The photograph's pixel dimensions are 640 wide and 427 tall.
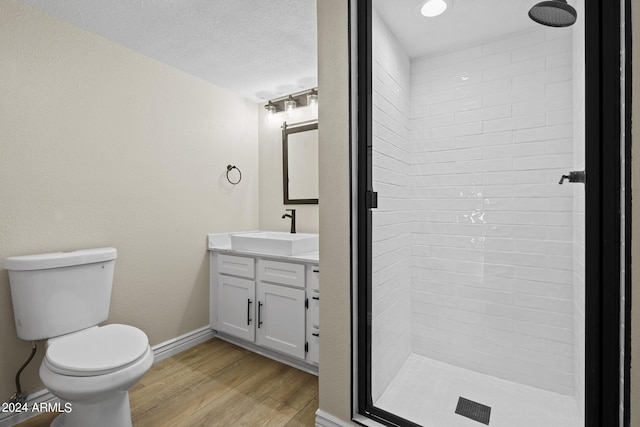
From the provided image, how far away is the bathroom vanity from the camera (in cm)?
206

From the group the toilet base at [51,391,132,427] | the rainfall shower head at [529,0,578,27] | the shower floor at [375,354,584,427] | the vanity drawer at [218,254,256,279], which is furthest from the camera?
the vanity drawer at [218,254,256,279]

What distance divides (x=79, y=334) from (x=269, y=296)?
42.8 inches

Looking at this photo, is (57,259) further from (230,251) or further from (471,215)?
(471,215)

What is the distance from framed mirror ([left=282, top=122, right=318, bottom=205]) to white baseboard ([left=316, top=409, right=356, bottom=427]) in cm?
161

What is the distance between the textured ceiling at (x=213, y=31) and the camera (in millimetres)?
1672

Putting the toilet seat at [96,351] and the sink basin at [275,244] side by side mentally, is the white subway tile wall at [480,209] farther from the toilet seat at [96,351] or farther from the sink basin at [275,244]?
the toilet seat at [96,351]

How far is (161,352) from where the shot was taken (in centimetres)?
226

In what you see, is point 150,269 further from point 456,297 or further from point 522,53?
point 522,53

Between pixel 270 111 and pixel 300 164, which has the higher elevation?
pixel 270 111

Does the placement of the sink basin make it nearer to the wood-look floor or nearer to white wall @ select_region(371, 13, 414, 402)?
white wall @ select_region(371, 13, 414, 402)

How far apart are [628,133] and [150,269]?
259cm

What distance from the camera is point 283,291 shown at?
2.16 metres

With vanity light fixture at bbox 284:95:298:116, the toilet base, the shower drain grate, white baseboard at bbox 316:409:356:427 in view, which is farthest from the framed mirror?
the toilet base

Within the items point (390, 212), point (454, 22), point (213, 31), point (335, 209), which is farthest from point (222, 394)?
point (454, 22)
